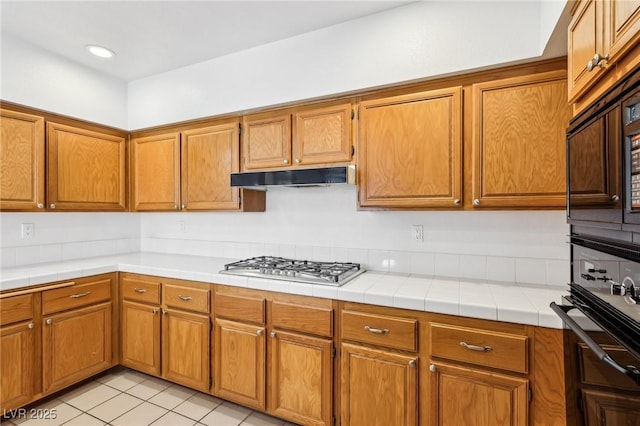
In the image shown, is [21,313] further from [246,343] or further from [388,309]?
[388,309]

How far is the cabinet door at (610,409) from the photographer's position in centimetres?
84

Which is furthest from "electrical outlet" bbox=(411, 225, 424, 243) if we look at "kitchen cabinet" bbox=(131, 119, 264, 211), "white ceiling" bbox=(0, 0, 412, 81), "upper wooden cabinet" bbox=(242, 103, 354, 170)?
"white ceiling" bbox=(0, 0, 412, 81)

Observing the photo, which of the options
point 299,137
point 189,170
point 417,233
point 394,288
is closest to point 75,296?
point 189,170

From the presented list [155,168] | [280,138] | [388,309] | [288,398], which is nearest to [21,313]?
[155,168]

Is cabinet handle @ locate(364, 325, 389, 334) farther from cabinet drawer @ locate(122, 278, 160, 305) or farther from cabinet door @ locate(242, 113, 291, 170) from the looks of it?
cabinet drawer @ locate(122, 278, 160, 305)

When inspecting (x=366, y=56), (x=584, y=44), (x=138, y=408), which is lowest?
(x=138, y=408)

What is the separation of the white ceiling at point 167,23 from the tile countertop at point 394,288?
1.63 metres

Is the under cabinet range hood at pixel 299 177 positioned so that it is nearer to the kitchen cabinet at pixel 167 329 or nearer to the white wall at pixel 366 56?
the white wall at pixel 366 56

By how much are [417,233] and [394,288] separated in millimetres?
543

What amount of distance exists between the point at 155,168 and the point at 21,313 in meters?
1.37

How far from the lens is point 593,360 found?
107cm

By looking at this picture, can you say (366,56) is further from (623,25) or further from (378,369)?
(378,369)

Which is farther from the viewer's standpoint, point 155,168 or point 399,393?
point 155,168

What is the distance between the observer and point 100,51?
2387mm
